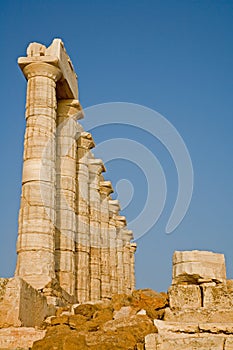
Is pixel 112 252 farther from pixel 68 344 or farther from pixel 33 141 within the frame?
pixel 68 344

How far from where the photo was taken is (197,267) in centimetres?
1186

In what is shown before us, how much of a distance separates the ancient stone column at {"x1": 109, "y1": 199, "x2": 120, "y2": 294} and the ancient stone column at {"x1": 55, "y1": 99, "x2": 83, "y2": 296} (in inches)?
427

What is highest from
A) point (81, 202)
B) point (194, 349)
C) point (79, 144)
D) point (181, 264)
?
point (79, 144)

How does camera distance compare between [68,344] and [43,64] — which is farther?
[43,64]

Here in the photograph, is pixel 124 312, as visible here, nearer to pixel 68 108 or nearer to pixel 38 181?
pixel 38 181

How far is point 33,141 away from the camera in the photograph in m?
18.7

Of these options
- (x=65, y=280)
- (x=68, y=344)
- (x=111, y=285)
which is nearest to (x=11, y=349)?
(x=68, y=344)

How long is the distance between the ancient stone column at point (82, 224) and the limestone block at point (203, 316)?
11.0m

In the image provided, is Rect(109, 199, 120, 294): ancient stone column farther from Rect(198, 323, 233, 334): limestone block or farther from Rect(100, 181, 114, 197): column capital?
Rect(198, 323, 233, 334): limestone block

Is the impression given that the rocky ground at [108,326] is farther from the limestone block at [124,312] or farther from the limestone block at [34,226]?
the limestone block at [34,226]

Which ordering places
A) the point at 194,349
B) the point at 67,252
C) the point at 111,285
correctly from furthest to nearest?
1. the point at 111,285
2. the point at 67,252
3. the point at 194,349

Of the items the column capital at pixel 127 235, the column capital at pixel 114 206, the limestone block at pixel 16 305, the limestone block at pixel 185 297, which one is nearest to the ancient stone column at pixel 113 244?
the column capital at pixel 114 206

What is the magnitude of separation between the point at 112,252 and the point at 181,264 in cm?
2061

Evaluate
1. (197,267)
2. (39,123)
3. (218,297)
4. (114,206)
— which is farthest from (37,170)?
(114,206)
